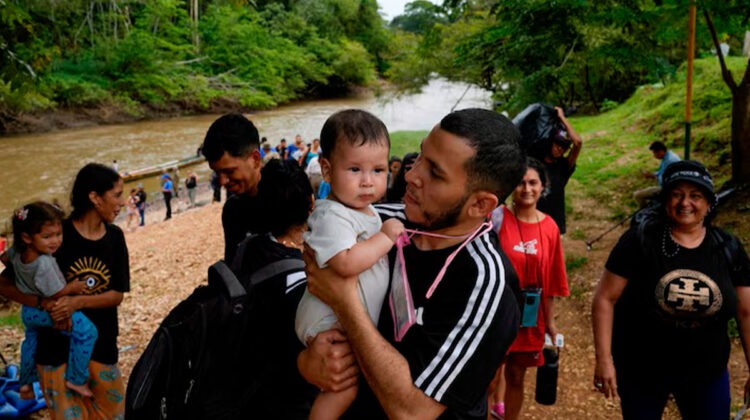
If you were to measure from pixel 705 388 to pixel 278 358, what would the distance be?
7.39 feet

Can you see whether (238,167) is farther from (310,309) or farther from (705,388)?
(705,388)

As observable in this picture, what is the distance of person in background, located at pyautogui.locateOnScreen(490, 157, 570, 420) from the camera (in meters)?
3.31

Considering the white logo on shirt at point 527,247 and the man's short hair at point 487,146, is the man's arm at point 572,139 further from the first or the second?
the man's short hair at point 487,146

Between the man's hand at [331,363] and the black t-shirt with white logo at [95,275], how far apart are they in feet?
7.05

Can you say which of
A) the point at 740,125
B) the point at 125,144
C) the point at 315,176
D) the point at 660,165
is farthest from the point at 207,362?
the point at 125,144

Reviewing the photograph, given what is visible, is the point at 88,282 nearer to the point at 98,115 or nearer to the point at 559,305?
the point at 559,305

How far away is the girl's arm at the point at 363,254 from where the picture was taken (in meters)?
1.48

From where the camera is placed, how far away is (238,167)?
9.11 ft

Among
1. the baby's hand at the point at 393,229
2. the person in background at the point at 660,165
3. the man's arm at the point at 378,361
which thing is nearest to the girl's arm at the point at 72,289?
the man's arm at the point at 378,361

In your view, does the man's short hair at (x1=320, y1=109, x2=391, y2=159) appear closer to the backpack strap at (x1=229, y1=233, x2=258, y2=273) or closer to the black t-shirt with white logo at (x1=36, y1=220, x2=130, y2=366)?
the backpack strap at (x1=229, y1=233, x2=258, y2=273)

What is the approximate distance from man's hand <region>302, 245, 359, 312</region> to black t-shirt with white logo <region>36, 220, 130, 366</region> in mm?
2113

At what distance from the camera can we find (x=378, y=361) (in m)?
1.36

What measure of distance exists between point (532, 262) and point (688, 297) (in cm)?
99

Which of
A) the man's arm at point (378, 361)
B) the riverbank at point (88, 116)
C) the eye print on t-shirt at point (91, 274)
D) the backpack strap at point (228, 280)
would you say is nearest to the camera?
the man's arm at point (378, 361)
